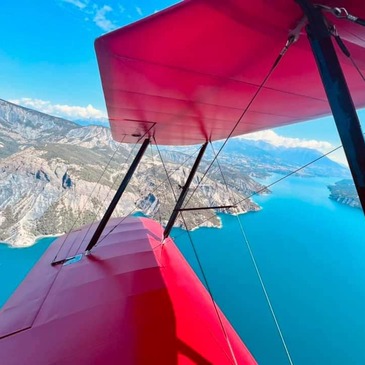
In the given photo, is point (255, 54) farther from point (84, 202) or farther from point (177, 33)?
point (84, 202)

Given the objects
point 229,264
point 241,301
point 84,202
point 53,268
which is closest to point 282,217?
point 229,264

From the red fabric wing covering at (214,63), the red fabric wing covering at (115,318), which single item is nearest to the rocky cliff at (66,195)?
the red fabric wing covering at (115,318)

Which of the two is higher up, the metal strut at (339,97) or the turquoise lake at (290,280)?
the metal strut at (339,97)

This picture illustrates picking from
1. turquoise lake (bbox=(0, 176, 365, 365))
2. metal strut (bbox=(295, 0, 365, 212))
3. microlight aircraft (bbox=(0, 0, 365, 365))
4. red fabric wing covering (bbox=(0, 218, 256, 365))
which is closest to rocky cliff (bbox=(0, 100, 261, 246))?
turquoise lake (bbox=(0, 176, 365, 365))

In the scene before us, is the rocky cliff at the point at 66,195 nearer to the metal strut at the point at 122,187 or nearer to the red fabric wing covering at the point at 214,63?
the metal strut at the point at 122,187

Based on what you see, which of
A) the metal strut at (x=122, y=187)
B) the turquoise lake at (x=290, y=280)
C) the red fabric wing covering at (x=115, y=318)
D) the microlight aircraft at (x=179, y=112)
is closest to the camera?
the microlight aircraft at (x=179, y=112)

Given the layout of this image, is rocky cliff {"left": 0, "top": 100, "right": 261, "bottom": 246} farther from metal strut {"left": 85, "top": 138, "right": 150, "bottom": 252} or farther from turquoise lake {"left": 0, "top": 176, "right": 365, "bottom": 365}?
metal strut {"left": 85, "top": 138, "right": 150, "bottom": 252}

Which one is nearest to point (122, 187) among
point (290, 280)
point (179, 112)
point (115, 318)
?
point (179, 112)
